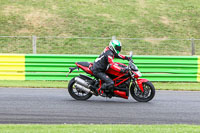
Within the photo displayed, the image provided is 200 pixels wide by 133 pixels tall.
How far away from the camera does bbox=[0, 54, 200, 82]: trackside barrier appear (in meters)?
13.6

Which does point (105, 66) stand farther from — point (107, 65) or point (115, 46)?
point (115, 46)

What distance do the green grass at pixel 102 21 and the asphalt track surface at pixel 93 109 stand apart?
10.6 m

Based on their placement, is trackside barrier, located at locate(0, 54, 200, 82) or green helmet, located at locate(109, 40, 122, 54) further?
trackside barrier, located at locate(0, 54, 200, 82)

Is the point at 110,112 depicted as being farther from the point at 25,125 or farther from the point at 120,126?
the point at 25,125

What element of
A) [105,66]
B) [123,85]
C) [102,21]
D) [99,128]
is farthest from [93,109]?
[102,21]

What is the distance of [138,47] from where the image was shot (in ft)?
66.4

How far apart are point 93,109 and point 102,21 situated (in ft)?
59.0

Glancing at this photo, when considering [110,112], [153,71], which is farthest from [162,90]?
→ [110,112]

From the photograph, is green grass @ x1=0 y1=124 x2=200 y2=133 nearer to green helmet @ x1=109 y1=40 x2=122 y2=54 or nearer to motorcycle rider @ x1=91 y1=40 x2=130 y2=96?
motorcycle rider @ x1=91 y1=40 x2=130 y2=96

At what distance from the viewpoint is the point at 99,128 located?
625 centimetres

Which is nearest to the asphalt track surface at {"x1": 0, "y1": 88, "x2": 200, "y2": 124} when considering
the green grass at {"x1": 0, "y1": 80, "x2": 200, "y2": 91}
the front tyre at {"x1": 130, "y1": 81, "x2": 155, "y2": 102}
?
the front tyre at {"x1": 130, "y1": 81, "x2": 155, "y2": 102}

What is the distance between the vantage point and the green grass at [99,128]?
6.00 meters

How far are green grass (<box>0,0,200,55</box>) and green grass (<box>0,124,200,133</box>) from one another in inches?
561

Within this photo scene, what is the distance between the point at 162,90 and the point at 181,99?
196 cm
